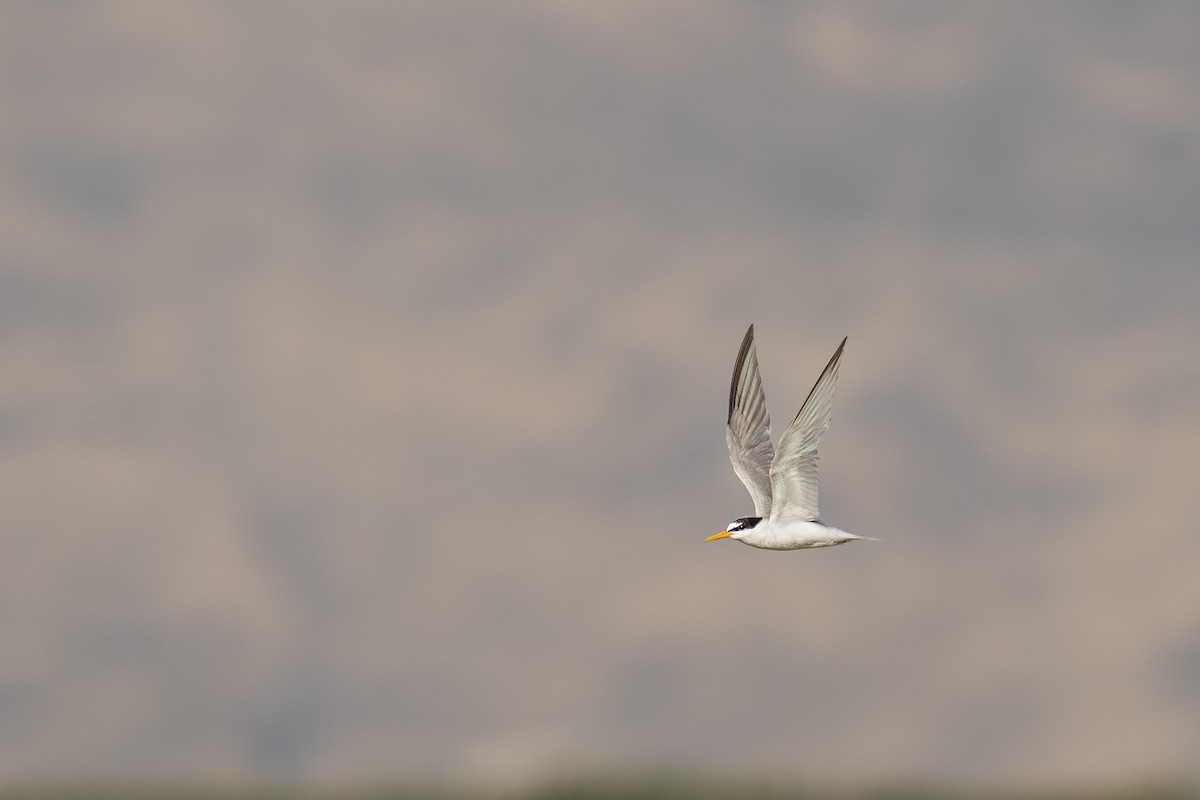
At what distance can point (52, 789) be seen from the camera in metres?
46.0

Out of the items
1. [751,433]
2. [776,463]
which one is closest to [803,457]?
[776,463]

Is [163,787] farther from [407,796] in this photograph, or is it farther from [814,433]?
[814,433]

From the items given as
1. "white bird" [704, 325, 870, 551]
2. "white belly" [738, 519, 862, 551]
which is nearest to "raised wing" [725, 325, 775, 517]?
"white bird" [704, 325, 870, 551]

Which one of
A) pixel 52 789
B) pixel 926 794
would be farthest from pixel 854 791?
pixel 52 789

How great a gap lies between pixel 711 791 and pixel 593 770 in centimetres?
381

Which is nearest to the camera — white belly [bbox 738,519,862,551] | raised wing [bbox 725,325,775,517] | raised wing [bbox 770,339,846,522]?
raised wing [bbox 770,339,846,522]

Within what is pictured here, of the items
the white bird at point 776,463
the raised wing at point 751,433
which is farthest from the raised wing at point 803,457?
the raised wing at point 751,433

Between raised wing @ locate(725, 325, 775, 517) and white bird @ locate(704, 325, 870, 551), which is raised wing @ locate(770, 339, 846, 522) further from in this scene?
raised wing @ locate(725, 325, 775, 517)

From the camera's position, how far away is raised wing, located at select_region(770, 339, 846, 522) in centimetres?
4156

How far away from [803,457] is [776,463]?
2.50ft

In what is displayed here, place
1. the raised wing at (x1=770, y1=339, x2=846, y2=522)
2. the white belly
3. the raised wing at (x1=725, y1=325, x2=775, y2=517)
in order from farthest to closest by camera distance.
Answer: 1. the raised wing at (x1=725, y1=325, x2=775, y2=517)
2. the white belly
3. the raised wing at (x1=770, y1=339, x2=846, y2=522)

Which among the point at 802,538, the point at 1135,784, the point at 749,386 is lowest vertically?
the point at 1135,784

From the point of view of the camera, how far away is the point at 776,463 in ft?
141

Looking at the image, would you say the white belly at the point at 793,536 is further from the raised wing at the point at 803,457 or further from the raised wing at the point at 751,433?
the raised wing at the point at 751,433
